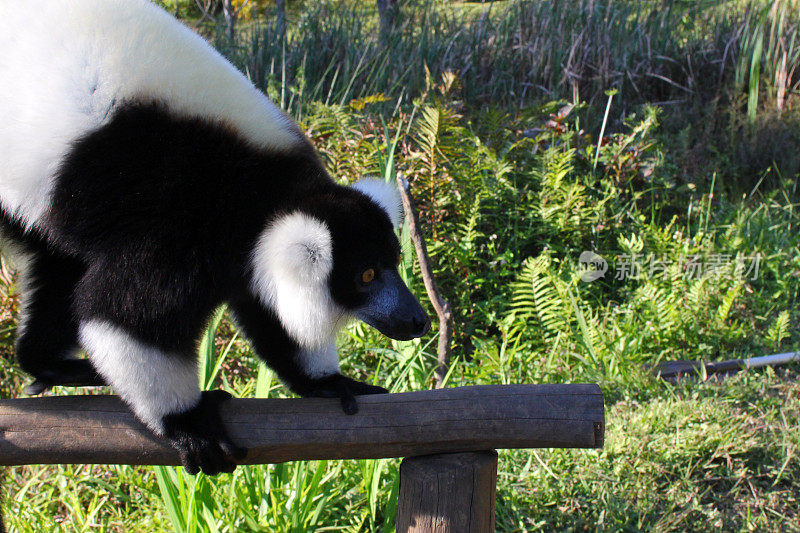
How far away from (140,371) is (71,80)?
0.90 m

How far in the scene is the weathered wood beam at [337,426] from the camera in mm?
2078

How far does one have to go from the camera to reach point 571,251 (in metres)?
5.27

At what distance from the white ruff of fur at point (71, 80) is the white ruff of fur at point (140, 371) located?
45 cm

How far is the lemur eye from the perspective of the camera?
231 centimetres

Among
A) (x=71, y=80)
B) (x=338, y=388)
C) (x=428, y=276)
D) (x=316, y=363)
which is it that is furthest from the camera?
(x=428, y=276)

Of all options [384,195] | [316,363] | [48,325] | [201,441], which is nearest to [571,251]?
[384,195]

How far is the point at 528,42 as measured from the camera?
764cm

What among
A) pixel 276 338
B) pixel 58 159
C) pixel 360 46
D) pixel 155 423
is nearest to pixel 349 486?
pixel 276 338

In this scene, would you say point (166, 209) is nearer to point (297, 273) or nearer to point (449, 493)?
point (297, 273)

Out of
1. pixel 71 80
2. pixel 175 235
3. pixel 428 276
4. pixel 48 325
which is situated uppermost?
pixel 71 80

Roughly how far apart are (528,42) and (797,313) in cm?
423

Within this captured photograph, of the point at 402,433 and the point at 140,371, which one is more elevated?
the point at 140,371

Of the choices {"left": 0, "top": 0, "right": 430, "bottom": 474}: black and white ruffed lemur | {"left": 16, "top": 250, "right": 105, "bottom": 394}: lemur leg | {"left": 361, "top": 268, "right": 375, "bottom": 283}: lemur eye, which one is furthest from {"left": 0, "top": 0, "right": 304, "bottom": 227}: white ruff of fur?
{"left": 361, "top": 268, "right": 375, "bottom": 283}: lemur eye

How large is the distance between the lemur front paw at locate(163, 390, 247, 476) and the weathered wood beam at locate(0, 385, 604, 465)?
0.04 metres
